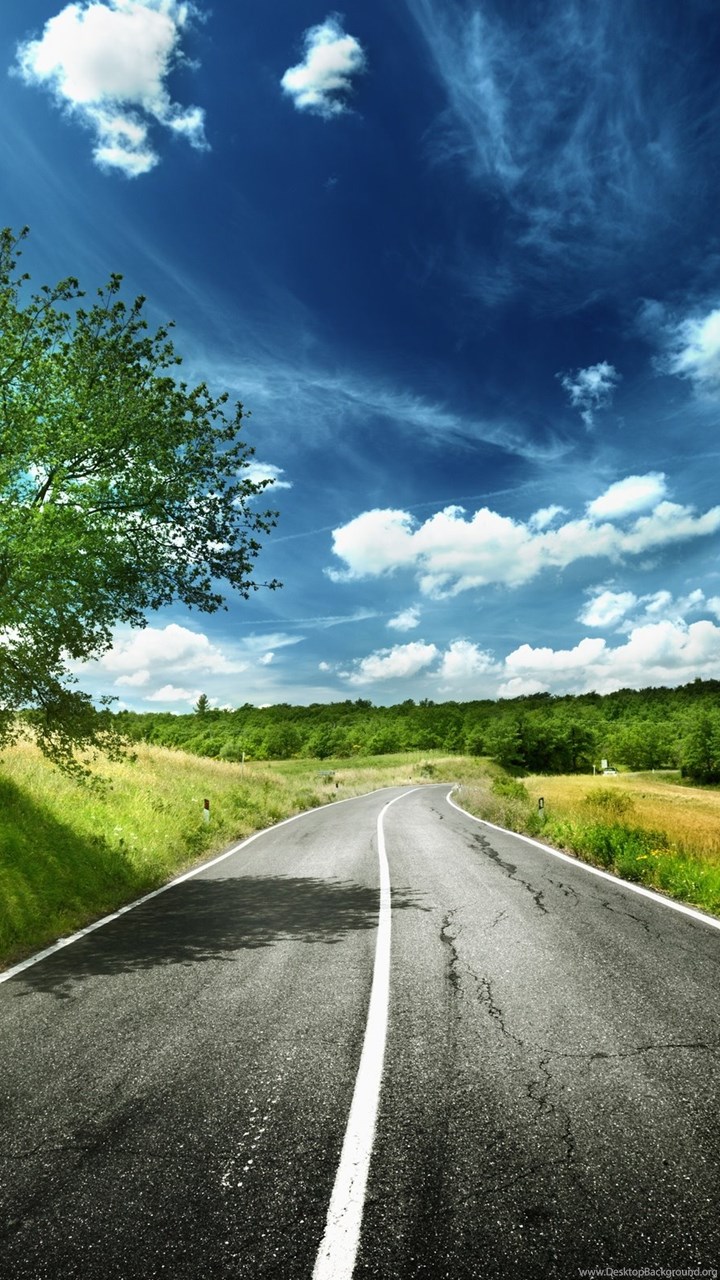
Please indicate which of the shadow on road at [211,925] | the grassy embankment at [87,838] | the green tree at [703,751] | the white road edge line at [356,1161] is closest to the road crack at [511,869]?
the shadow on road at [211,925]

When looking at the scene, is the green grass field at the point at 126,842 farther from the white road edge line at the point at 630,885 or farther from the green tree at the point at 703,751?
the green tree at the point at 703,751

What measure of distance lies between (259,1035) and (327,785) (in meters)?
44.1

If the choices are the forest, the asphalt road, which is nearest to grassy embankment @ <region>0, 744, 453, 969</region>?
the asphalt road

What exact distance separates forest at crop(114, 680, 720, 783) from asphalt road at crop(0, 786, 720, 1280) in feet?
284

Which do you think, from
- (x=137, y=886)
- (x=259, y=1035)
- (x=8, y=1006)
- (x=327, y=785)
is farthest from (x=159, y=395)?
(x=327, y=785)

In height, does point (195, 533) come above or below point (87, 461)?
below

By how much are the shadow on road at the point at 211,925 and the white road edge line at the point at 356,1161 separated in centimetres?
243

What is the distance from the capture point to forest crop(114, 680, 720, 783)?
355 feet

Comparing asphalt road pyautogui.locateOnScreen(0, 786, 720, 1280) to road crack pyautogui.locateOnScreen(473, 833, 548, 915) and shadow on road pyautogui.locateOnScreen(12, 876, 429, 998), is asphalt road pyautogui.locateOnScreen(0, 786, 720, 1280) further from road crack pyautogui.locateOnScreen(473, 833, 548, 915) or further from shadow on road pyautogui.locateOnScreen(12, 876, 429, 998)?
road crack pyautogui.locateOnScreen(473, 833, 548, 915)

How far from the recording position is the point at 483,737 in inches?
4596

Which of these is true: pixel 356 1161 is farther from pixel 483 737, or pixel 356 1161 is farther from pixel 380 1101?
pixel 483 737

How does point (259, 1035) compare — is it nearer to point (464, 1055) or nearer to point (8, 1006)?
point (464, 1055)

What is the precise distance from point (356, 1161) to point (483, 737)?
4613 inches

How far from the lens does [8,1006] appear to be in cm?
529
